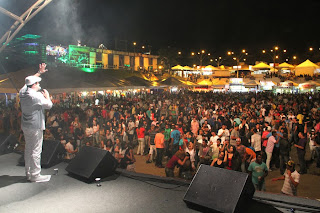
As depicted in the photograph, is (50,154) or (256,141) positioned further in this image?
(256,141)

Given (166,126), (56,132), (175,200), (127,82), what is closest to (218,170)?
(175,200)

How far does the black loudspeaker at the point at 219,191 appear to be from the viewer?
293 cm

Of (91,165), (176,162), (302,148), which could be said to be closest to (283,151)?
(302,148)

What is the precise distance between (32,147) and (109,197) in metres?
1.27

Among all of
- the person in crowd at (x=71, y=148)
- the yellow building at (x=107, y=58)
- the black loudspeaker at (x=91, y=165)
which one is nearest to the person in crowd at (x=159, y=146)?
the person in crowd at (x=71, y=148)

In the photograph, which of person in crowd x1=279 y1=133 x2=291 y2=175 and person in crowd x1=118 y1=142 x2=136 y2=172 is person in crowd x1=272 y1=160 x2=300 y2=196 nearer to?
person in crowd x1=279 y1=133 x2=291 y2=175

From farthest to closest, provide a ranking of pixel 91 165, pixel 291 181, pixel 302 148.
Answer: pixel 302 148 < pixel 291 181 < pixel 91 165

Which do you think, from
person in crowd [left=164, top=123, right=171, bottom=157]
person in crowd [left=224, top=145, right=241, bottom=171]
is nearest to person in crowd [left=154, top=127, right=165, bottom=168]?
person in crowd [left=164, top=123, right=171, bottom=157]

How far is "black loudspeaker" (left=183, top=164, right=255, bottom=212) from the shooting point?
293cm

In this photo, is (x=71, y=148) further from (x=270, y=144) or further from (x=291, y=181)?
(x=291, y=181)

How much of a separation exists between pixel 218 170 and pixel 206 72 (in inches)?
1433

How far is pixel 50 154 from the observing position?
472cm

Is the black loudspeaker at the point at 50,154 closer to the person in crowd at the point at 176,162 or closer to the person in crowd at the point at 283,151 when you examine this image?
the person in crowd at the point at 176,162

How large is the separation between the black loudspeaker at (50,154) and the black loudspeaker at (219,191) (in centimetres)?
268
